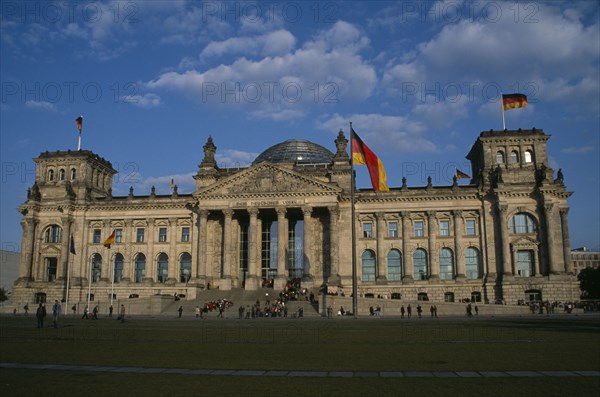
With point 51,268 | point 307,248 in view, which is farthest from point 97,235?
point 307,248

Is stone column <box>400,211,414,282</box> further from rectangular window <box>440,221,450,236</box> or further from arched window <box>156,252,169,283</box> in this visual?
arched window <box>156,252,169,283</box>

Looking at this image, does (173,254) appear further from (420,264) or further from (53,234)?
(420,264)

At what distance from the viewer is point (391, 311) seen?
61.1 m

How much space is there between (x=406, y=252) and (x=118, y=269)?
4421cm

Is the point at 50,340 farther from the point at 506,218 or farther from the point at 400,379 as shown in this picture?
the point at 506,218

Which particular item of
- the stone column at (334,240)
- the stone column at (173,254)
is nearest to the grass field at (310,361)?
the stone column at (334,240)

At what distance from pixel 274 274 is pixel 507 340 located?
56.1 metres

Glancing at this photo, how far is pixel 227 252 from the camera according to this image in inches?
2970

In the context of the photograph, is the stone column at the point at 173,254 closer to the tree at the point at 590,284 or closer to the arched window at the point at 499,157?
the arched window at the point at 499,157

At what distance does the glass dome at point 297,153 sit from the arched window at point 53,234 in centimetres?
3522

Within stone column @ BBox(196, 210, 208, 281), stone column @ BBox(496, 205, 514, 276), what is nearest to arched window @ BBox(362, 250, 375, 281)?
stone column @ BBox(496, 205, 514, 276)

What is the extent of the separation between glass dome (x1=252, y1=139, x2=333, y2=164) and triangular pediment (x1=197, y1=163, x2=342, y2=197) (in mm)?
16433

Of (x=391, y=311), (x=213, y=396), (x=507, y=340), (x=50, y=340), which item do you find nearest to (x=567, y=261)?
(x=391, y=311)

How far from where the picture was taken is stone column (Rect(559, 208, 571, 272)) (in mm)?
72875
